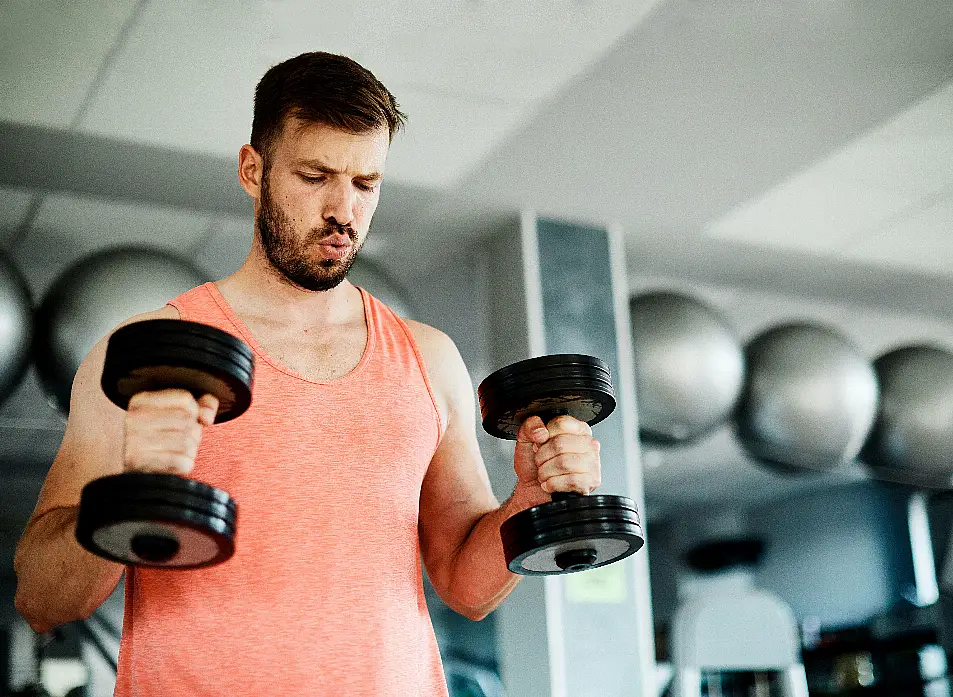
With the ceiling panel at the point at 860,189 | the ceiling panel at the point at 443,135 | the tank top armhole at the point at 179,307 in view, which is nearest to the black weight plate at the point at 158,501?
the tank top armhole at the point at 179,307

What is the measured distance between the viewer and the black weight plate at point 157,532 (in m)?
1.00

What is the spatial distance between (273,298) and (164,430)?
331 mm

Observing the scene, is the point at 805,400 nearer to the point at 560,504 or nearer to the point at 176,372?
the point at 560,504

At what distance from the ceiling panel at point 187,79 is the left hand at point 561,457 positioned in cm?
162

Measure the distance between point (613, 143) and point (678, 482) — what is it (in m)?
5.12

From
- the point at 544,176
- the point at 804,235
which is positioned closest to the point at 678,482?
the point at 804,235

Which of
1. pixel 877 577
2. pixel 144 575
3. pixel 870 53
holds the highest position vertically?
pixel 870 53

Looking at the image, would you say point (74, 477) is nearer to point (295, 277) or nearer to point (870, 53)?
point (295, 277)

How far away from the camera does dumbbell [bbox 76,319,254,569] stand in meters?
1.01

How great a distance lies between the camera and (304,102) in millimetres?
1314

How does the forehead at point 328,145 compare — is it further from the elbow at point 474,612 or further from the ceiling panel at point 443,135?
the ceiling panel at point 443,135

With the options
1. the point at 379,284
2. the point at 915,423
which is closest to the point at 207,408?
the point at 379,284

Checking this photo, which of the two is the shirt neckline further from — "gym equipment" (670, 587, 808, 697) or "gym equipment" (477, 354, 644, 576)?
"gym equipment" (670, 587, 808, 697)

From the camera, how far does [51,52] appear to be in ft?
8.73
